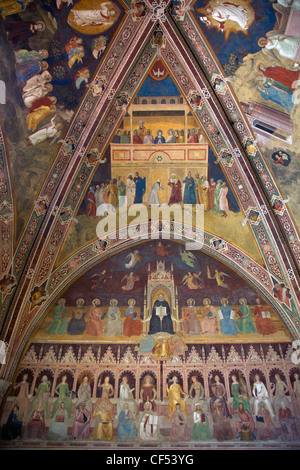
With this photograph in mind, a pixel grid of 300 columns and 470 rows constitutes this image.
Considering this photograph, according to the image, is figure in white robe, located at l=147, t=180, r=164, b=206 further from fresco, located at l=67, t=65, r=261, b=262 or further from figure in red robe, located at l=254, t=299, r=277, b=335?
figure in red robe, located at l=254, t=299, r=277, b=335

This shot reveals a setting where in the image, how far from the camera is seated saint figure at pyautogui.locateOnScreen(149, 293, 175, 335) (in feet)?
39.2

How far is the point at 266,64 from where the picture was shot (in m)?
10.6

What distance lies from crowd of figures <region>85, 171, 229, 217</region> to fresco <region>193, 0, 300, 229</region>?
5.72 feet

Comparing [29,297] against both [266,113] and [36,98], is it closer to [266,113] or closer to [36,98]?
[36,98]

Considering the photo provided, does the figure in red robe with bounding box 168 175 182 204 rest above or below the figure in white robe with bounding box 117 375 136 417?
above

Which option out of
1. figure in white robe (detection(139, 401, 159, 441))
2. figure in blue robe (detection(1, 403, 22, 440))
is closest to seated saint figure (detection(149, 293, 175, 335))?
figure in white robe (detection(139, 401, 159, 441))

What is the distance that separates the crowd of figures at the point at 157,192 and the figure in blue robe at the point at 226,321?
2.57m

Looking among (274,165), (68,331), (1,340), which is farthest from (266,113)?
(1,340)

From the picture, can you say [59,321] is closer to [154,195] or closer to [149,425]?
[149,425]

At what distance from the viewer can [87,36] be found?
35.3ft

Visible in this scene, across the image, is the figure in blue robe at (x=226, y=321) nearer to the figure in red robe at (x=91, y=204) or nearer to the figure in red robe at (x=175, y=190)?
the figure in red robe at (x=175, y=190)

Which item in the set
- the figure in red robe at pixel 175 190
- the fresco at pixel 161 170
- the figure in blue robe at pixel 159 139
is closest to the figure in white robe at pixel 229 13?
the fresco at pixel 161 170

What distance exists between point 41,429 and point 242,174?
810cm

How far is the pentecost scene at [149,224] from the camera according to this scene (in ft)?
34.3
